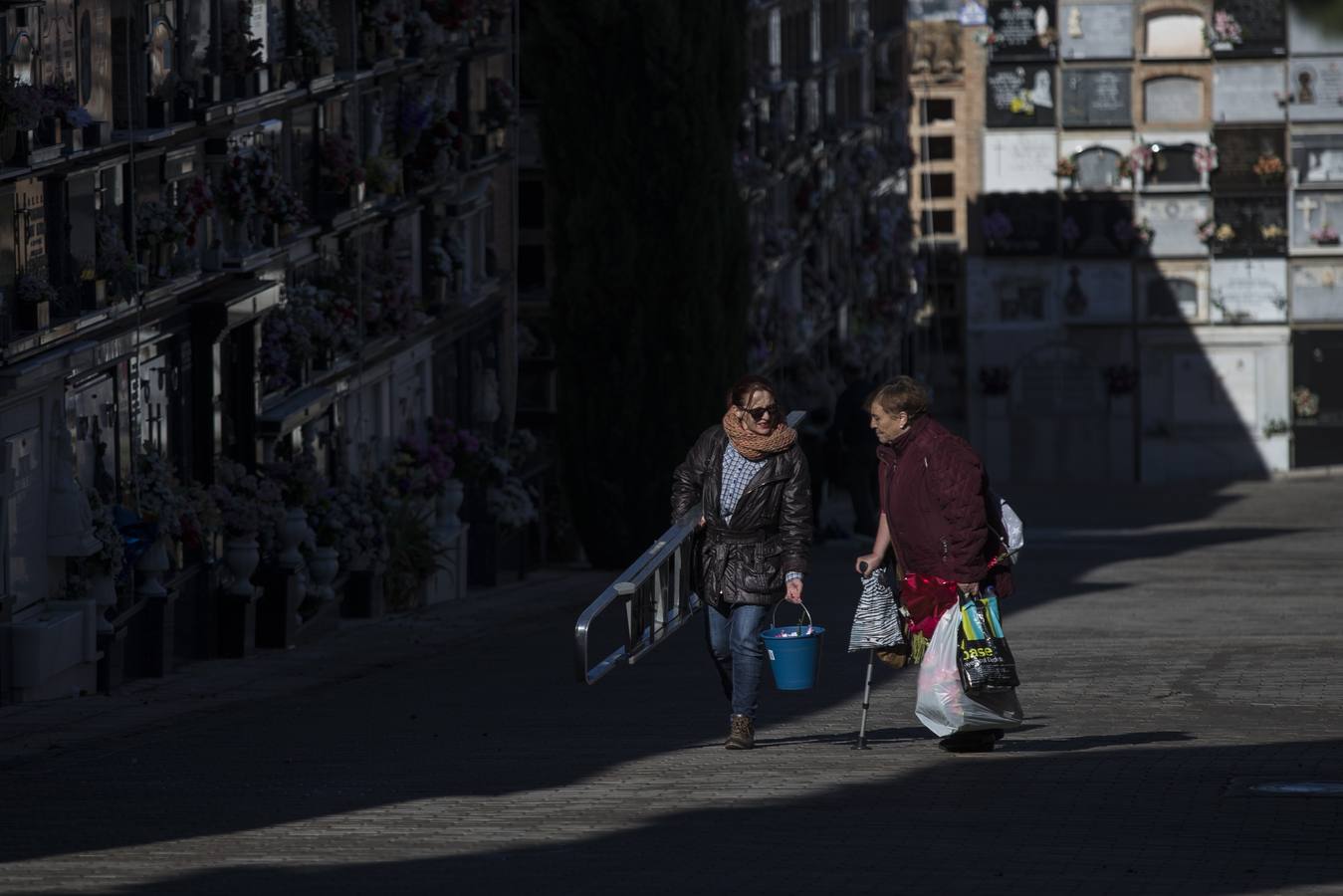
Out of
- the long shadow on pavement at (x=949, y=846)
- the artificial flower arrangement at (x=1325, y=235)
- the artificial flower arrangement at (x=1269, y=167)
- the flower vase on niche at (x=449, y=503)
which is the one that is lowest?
the flower vase on niche at (x=449, y=503)

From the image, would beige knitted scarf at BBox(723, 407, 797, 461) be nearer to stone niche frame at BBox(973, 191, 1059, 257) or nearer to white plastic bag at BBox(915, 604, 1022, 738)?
white plastic bag at BBox(915, 604, 1022, 738)

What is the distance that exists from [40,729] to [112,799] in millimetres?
2737

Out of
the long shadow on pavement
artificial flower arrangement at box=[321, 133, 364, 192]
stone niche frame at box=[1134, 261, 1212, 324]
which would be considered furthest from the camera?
stone niche frame at box=[1134, 261, 1212, 324]

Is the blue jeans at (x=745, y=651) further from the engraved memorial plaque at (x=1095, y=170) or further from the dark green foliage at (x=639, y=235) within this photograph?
the engraved memorial plaque at (x=1095, y=170)

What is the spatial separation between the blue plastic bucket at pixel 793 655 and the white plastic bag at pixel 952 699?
1.77 ft

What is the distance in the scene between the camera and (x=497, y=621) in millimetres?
18906

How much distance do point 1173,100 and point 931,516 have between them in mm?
44532

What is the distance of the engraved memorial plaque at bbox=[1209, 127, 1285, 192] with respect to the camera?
5234 centimetres

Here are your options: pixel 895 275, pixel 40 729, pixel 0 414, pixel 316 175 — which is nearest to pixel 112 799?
pixel 40 729

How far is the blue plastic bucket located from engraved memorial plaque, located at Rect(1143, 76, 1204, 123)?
4416 cm

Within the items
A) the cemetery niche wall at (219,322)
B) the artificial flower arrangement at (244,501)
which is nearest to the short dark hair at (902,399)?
the cemetery niche wall at (219,322)

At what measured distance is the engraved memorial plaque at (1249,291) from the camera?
5278cm

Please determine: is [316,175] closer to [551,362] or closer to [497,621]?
[497,621]

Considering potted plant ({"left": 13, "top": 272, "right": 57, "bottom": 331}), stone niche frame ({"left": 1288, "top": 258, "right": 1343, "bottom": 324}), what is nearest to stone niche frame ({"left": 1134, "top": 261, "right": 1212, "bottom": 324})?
stone niche frame ({"left": 1288, "top": 258, "right": 1343, "bottom": 324})
